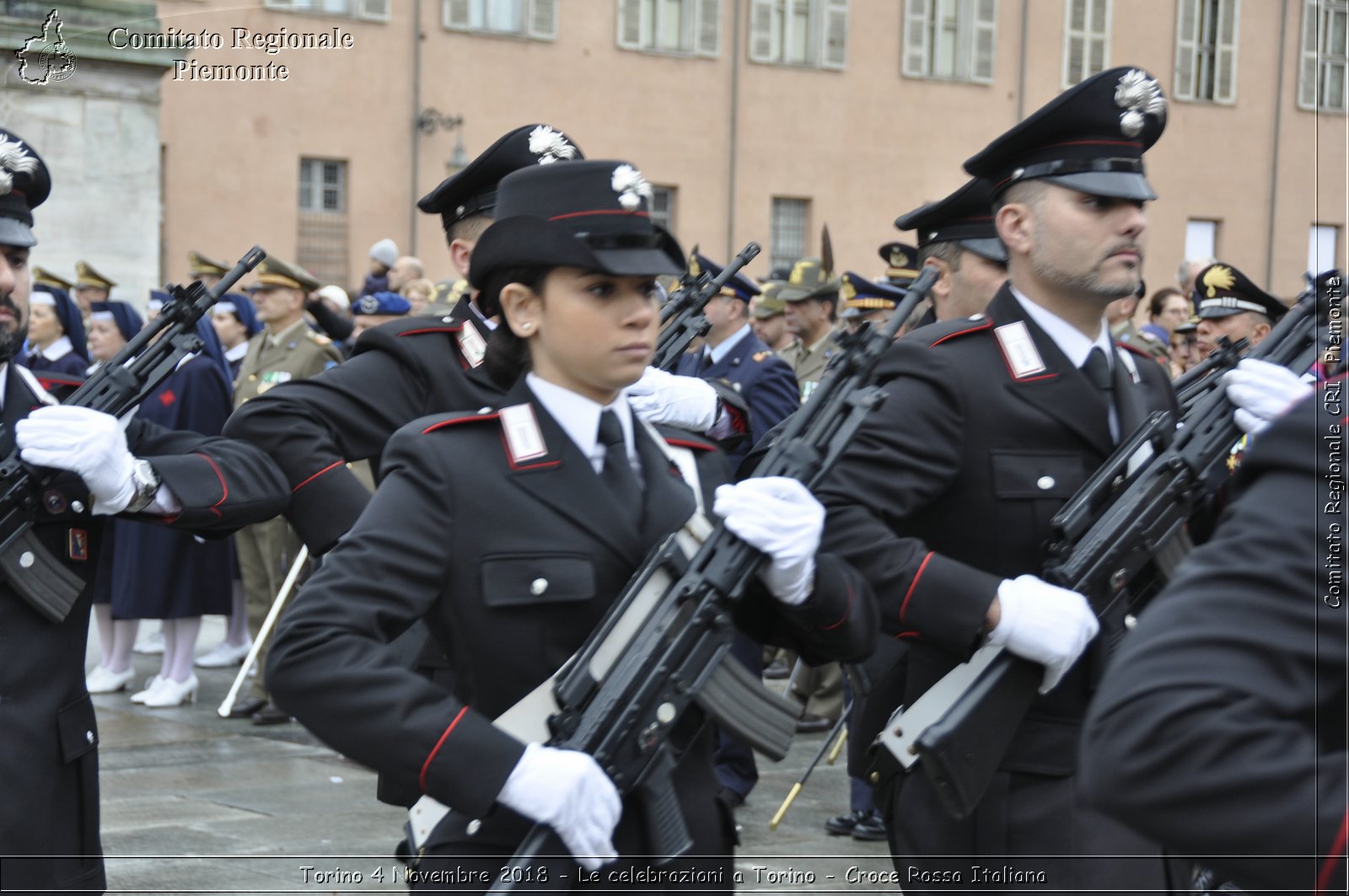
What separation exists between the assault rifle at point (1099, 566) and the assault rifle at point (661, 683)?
0.56 metres

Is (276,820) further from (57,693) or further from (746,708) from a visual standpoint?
(746,708)

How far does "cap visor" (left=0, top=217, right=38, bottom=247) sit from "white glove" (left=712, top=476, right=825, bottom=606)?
80.6 inches

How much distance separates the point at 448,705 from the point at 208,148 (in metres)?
24.4

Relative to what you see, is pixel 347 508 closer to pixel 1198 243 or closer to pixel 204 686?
pixel 204 686

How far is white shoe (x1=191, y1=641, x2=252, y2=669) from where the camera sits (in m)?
11.1

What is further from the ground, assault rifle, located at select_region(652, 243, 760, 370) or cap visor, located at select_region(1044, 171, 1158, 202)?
cap visor, located at select_region(1044, 171, 1158, 202)

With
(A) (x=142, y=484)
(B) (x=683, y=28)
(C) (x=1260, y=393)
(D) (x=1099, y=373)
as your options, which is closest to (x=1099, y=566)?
(D) (x=1099, y=373)

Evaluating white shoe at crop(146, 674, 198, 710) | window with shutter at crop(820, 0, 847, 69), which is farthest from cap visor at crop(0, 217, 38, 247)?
window with shutter at crop(820, 0, 847, 69)

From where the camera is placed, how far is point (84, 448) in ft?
13.1

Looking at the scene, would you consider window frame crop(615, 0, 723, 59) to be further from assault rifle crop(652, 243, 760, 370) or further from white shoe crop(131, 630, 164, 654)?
assault rifle crop(652, 243, 760, 370)

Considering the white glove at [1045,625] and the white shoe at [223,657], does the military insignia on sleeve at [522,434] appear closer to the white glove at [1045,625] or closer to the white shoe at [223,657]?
the white glove at [1045,625]

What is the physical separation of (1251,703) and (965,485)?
6.70ft

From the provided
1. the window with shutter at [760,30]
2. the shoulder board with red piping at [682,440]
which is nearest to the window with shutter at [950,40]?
the window with shutter at [760,30]

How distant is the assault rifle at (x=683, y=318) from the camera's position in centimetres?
635
